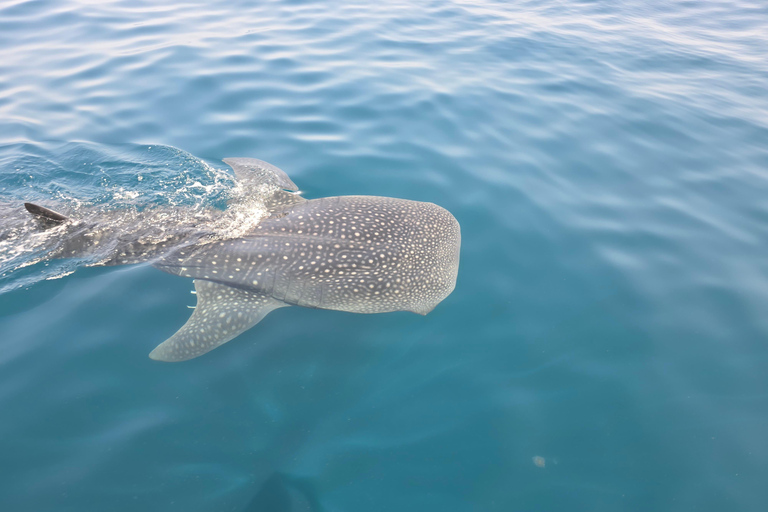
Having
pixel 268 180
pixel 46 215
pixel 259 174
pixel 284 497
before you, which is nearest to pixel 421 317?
pixel 284 497

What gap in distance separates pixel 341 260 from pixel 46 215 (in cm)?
420

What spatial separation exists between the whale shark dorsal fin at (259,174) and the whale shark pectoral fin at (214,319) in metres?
2.26

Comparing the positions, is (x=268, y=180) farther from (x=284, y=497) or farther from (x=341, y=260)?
(x=284, y=497)

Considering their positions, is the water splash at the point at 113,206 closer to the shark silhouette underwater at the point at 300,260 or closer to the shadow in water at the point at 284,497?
the shark silhouette underwater at the point at 300,260

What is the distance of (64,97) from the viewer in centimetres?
942

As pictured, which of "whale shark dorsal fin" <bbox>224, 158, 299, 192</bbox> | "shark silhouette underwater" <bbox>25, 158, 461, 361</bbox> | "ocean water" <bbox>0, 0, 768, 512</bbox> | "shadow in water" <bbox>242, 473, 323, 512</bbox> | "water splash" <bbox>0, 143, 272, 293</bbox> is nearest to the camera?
"shadow in water" <bbox>242, 473, 323, 512</bbox>

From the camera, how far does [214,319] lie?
4.74 m

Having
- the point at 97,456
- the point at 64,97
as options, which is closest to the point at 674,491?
the point at 97,456

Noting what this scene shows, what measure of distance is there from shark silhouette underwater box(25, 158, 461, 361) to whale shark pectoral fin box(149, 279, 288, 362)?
0.04ft

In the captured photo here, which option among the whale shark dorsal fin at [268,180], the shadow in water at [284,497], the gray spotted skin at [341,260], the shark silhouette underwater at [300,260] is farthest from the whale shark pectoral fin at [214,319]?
the shadow in water at [284,497]

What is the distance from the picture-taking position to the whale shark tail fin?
5082 mm

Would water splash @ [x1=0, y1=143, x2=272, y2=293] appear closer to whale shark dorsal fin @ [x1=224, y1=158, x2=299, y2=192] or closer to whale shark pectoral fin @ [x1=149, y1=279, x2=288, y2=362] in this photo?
whale shark dorsal fin @ [x1=224, y1=158, x2=299, y2=192]

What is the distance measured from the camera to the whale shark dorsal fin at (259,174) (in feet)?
22.0

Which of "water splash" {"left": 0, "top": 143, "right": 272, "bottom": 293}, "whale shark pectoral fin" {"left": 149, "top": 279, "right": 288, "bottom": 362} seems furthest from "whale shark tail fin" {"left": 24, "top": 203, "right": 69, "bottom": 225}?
"whale shark pectoral fin" {"left": 149, "top": 279, "right": 288, "bottom": 362}
